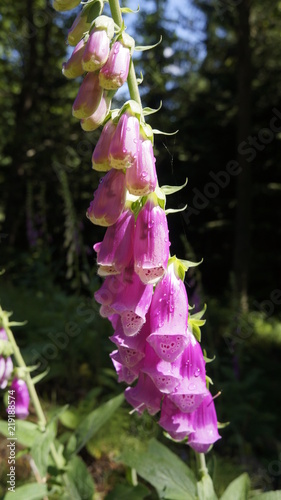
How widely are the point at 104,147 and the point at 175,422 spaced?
1.69 feet

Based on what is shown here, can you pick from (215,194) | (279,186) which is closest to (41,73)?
(215,194)

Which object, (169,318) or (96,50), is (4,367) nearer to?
(169,318)

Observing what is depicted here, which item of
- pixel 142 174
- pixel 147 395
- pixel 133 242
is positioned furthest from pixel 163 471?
pixel 142 174

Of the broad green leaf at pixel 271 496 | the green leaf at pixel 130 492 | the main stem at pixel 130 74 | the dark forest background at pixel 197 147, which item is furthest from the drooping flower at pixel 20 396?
the dark forest background at pixel 197 147

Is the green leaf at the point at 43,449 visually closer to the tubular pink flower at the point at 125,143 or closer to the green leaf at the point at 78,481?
the green leaf at the point at 78,481

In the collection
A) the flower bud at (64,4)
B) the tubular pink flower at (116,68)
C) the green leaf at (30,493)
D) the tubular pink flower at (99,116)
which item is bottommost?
the green leaf at (30,493)

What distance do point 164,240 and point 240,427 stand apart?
2725 millimetres

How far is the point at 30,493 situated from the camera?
130cm

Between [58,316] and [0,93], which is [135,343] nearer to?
[58,316]

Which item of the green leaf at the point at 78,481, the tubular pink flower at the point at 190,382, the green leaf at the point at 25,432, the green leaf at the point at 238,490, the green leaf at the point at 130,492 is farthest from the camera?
the green leaf at the point at 25,432

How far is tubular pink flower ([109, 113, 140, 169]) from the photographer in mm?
706

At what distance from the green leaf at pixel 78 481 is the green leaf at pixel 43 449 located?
0.11 m

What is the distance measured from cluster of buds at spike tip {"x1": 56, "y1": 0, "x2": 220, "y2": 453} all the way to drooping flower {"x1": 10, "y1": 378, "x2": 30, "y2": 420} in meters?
0.74

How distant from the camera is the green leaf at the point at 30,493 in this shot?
1.25m
